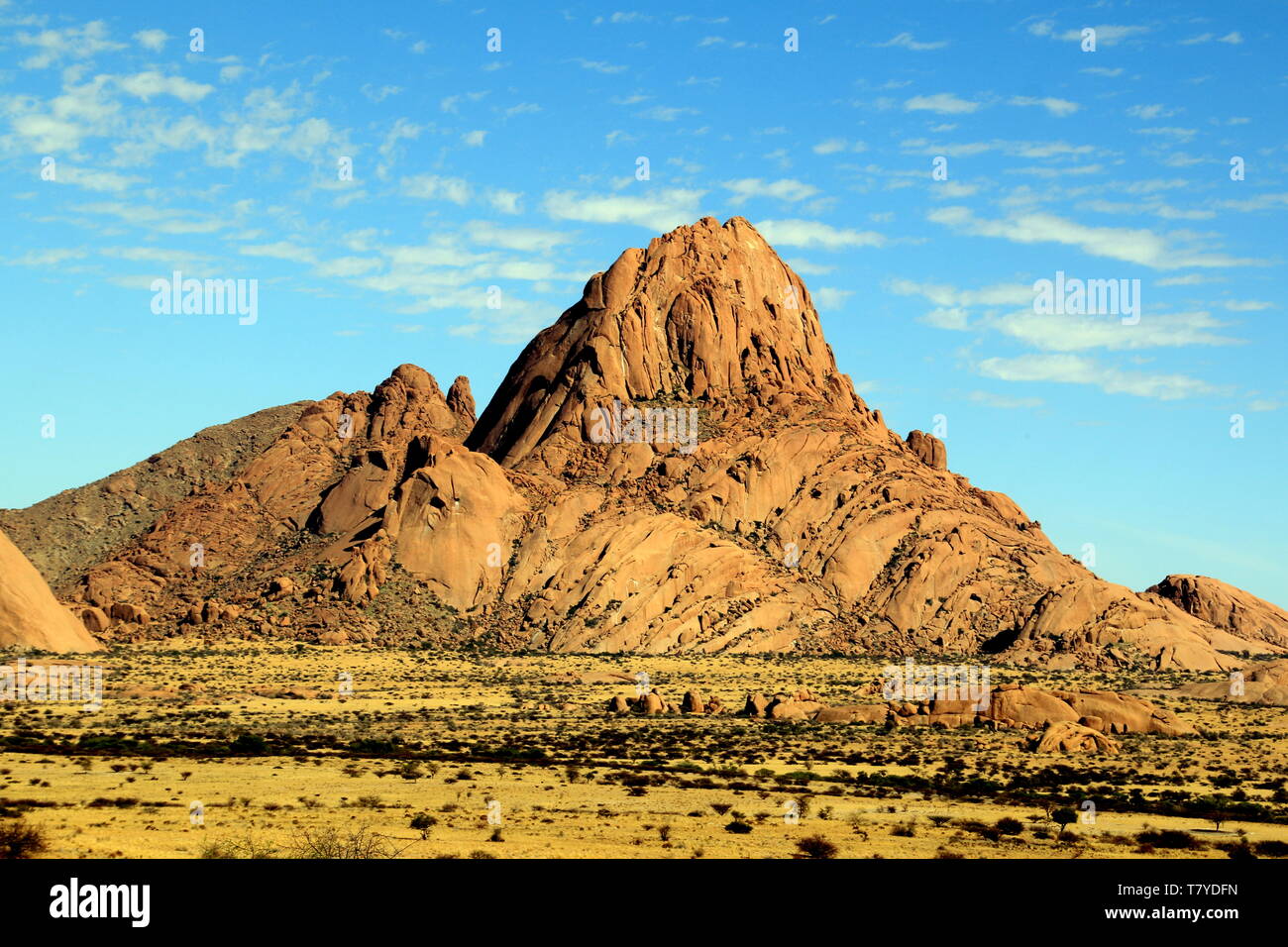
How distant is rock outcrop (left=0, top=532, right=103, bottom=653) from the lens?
289ft

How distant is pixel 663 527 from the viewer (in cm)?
11956

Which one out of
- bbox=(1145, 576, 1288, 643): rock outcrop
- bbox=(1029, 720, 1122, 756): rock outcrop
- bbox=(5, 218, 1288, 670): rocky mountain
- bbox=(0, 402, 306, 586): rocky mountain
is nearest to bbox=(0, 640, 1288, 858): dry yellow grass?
bbox=(1029, 720, 1122, 756): rock outcrop

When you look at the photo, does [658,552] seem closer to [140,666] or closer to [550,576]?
[550,576]

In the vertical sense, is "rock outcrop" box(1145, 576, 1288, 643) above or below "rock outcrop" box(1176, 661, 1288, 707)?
above

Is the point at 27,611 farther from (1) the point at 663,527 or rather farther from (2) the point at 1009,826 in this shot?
(2) the point at 1009,826

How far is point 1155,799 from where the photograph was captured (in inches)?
→ 1711

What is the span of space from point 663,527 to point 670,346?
31616mm

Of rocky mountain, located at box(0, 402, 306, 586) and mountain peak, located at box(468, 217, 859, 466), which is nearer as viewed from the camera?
mountain peak, located at box(468, 217, 859, 466)

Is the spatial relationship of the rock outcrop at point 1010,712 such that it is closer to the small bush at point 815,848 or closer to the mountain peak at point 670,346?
the small bush at point 815,848

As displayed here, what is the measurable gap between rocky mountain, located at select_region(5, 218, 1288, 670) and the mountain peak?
13.3 inches

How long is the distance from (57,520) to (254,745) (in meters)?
122

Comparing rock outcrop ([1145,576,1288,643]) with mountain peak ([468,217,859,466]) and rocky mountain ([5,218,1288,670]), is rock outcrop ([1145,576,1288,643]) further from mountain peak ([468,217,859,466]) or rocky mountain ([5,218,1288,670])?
mountain peak ([468,217,859,466])
